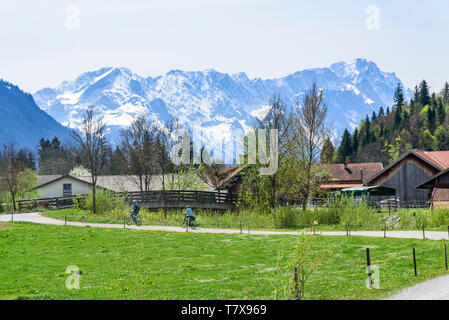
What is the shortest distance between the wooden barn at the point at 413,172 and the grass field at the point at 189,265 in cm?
3547

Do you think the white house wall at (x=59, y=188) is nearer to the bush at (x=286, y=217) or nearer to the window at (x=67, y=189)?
the window at (x=67, y=189)

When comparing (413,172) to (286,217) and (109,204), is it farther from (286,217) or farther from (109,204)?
(109,204)

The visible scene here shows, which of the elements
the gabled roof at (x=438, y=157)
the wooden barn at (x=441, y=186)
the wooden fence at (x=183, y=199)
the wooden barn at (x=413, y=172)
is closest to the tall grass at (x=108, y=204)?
the wooden fence at (x=183, y=199)

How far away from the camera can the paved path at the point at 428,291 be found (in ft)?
39.2

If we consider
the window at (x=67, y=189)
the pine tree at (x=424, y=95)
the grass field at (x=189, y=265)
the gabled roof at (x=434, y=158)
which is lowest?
the grass field at (x=189, y=265)

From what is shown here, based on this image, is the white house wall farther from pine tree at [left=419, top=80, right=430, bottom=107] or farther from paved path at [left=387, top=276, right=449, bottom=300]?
pine tree at [left=419, top=80, right=430, bottom=107]

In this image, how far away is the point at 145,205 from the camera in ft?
162

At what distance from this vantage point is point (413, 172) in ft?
193

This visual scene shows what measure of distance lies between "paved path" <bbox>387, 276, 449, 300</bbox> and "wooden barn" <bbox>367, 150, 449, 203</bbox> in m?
45.3

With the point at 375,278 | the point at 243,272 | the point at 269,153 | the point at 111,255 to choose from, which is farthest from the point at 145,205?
the point at 375,278

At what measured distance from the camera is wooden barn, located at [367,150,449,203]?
189ft

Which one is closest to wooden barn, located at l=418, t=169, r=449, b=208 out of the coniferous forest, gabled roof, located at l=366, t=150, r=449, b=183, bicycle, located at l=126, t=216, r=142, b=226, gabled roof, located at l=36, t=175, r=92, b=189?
gabled roof, located at l=366, t=150, r=449, b=183

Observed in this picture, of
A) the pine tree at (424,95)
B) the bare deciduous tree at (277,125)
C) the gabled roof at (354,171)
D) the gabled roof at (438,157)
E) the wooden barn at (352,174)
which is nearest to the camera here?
the bare deciduous tree at (277,125)
